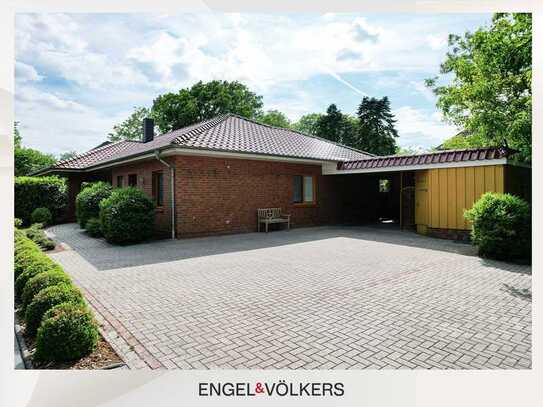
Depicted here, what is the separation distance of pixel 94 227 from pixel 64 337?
9.07 meters

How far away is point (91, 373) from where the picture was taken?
2.67 meters

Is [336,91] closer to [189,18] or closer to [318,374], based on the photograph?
[189,18]

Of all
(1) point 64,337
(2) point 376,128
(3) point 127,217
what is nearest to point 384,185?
(3) point 127,217

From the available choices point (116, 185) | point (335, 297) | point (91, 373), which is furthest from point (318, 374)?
point (116, 185)

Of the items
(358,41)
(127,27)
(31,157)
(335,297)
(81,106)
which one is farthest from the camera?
(31,157)

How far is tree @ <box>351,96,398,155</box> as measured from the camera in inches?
1425

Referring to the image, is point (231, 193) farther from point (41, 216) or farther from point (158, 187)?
point (41, 216)

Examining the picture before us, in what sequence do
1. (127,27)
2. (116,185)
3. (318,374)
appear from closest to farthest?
(318,374) → (127,27) → (116,185)

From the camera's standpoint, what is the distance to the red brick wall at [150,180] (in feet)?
35.2

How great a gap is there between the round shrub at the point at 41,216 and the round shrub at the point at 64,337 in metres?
14.1

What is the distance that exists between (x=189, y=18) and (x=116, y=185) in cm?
1390

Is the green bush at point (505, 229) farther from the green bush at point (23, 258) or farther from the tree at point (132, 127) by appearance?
the tree at point (132, 127)

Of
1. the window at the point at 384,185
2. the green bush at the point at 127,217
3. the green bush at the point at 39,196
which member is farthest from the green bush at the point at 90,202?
the window at the point at 384,185

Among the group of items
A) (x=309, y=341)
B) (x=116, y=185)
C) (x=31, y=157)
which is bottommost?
(x=309, y=341)
